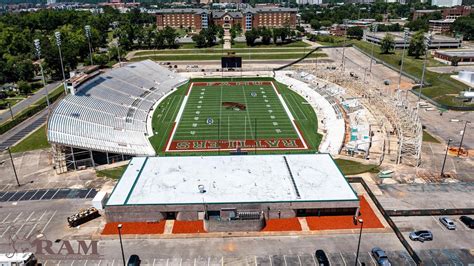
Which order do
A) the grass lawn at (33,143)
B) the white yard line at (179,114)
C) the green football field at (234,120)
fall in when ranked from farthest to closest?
1. the white yard line at (179,114)
2. the green football field at (234,120)
3. the grass lawn at (33,143)

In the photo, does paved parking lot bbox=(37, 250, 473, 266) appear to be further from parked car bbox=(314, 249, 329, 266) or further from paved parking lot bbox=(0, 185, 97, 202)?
paved parking lot bbox=(0, 185, 97, 202)

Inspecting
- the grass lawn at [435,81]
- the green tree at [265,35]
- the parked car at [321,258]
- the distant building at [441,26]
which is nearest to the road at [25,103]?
the parked car at [321,258]

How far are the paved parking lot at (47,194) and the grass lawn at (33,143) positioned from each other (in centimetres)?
1442

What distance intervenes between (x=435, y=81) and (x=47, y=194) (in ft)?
305

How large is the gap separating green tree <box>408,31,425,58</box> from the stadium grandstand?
8824 cm

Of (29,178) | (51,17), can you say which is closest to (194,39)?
(51,17)

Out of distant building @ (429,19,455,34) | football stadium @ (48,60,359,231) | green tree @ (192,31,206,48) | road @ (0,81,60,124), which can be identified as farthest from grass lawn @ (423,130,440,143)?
distant building @ (429,19,455,34)

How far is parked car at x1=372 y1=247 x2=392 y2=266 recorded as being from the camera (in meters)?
29.8

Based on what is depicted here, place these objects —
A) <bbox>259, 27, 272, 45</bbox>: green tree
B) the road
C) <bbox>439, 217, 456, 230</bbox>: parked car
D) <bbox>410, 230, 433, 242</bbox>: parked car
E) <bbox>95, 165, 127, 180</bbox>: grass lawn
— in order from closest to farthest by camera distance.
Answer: <bbox>410, 230, 433, 242</bbox>: parked car
<bbox>439, 217, 456, 230</bbox>: parked car
<bbox>95, 165, 127, 180</bbox>: grass lawn
the road
<bbox>259, 27, 272, 45</bbox>: green tree

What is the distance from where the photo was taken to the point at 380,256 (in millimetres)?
30406

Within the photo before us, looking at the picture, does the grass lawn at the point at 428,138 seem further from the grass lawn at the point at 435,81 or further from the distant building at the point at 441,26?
the distant building at the point at 441,26

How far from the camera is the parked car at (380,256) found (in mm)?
29781

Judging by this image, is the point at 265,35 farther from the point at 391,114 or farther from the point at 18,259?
the point at 18,259

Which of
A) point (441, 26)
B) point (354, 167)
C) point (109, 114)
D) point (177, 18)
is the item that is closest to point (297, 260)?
point (354, 167)
